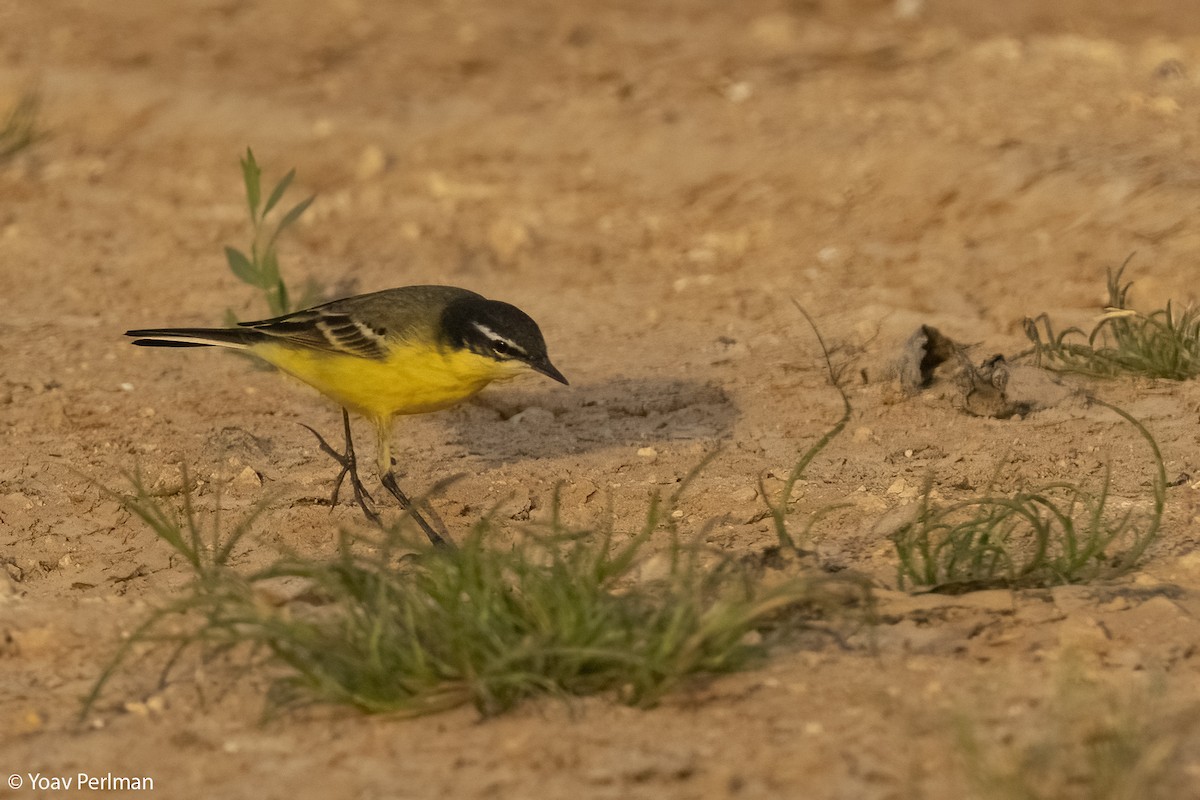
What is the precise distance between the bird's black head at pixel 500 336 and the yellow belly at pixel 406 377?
0.15ft

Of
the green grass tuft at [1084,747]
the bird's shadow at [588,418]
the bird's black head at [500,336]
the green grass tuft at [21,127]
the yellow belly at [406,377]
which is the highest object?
the green grass tuft at [21,127]

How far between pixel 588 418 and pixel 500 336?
1082 mm

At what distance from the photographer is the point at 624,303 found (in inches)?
322

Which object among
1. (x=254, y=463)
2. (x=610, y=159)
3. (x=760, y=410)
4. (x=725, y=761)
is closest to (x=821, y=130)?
(x=610, y=159)

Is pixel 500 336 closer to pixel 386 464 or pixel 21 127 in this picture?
pixel 386 464

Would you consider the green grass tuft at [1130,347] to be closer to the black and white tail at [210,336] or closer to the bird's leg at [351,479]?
the bird's leg at [351,479]

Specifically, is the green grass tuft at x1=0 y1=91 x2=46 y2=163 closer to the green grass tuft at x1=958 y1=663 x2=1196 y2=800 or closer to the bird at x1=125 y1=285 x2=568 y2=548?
the bird at x1=125 y1=285 x2=568 y2=548

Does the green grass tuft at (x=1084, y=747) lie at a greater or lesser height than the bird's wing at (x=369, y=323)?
lesser

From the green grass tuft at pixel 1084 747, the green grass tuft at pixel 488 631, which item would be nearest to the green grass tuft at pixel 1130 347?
the green grass tuft at pixel 488 631

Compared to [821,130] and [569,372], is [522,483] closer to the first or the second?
[569,372]

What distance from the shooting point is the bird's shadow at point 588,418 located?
21.6 feet

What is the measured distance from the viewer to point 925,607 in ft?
14.7

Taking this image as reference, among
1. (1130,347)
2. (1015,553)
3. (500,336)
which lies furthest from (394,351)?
(1130,347)

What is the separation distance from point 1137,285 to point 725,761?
15.1ft
